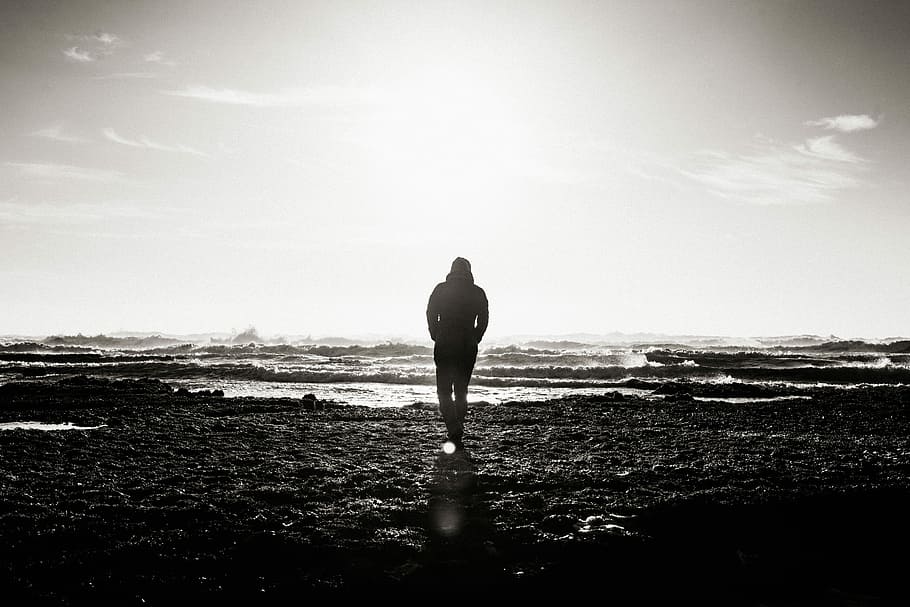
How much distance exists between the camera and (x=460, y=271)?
863 cm

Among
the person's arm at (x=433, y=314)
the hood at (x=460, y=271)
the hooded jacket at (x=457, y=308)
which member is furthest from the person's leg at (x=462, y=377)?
the hood at (x=460, y=271)

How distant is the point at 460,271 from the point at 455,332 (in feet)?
2.78

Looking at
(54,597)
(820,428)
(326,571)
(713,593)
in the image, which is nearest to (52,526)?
(54,597)

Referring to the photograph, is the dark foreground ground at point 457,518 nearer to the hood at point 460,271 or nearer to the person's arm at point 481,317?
the person's arm at point 481,317

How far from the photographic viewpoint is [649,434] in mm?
9117

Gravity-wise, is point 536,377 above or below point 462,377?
Result: below

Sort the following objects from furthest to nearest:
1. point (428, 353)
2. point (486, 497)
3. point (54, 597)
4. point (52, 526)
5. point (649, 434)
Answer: point (428, 353) < point (649, 434) < point (486, 497) < point (52, 526) < point (54, 597)

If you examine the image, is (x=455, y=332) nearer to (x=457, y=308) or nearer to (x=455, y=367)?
(x=457, y=308)

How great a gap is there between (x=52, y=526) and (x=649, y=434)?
7244 mm

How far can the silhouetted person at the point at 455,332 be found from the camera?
27.3ft

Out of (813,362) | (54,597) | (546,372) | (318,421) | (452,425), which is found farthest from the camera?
(813,362)

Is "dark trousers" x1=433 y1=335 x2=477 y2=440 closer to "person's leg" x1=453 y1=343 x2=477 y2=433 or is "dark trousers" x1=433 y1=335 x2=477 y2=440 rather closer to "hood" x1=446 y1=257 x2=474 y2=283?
"person's leg" x1=453 y1=343 x2=477 y2=433

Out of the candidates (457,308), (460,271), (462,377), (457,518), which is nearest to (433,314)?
(457,308)

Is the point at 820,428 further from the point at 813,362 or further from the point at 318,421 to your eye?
the point at 813,362
